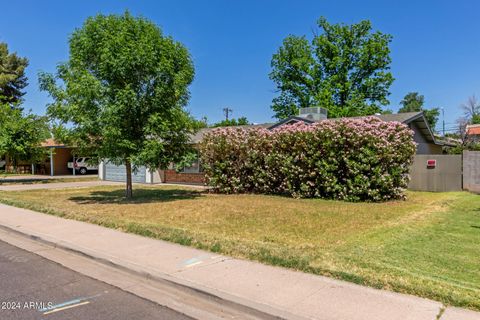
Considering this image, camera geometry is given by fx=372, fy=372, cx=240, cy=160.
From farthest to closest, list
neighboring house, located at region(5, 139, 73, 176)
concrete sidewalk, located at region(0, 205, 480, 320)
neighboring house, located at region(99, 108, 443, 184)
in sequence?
neighboring house, located at region(5, 139, 73, 176) < neighboring house, located at region(99, 108, 443, 184) < concrete sidewalk, located at region(0, 205, 480, 320)

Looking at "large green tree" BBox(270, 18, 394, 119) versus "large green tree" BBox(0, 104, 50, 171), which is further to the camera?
"large green tree" BBox(270, 18, 394, 119)

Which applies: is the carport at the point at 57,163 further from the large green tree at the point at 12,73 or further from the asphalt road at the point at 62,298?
the asphalt road at the point at 62,298

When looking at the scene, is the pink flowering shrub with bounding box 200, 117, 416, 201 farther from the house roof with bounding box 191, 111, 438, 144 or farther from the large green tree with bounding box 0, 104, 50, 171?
the large green tree with bounding box 0, 104, 50, 171

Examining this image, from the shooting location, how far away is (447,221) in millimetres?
9367

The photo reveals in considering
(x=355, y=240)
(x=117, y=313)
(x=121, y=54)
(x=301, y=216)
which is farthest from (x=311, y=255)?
(x=121, y=54)

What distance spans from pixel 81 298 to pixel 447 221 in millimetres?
8597

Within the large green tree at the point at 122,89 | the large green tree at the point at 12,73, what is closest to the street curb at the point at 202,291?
the large green tree at the point at 122,89

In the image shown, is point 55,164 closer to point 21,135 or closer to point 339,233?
point 21,135

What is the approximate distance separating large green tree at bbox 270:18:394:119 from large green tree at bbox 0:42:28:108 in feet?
109

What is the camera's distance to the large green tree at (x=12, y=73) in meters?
46.1

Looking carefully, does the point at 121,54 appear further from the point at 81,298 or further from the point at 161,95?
the point at 81,298

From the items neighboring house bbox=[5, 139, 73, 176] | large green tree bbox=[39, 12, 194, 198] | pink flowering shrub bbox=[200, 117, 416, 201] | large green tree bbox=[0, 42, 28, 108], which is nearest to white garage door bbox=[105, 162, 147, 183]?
pink flowering shrub bbox=[200, 117, 416, 201]

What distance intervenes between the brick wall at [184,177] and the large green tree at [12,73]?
3203cm

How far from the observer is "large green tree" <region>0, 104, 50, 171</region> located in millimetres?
23689
